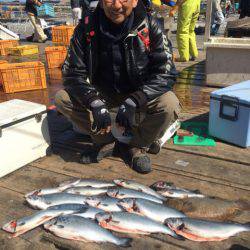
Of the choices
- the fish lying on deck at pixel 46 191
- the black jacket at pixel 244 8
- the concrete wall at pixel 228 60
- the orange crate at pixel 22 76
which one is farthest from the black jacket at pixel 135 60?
the black jacket at pixel 244 8

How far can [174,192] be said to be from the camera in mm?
3027

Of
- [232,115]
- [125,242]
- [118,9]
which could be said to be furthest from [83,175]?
[232,115]

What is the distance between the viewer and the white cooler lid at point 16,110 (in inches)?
134

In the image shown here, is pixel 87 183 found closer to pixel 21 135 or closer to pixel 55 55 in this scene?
pixel 21 135

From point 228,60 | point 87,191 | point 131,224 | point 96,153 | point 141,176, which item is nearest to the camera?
point 131,224

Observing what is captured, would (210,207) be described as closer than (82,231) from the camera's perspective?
No

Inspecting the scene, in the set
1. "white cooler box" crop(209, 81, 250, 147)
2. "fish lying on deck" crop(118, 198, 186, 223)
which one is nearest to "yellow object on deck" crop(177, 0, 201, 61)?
"white cooler box" crop(209, 81, 250, 147)

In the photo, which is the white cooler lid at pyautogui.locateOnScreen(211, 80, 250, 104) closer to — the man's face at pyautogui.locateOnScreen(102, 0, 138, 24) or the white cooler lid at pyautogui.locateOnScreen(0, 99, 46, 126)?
the man's face at pyautogui.locateOnScreen(102, 0, 138, 24)

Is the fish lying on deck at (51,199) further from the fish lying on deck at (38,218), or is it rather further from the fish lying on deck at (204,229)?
the fish lying on deck at (204,229)

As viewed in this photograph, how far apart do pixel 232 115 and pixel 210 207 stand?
Result: 1.51 metres

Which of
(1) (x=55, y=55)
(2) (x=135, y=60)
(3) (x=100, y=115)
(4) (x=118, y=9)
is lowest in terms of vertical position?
(1) (x=55, y=55)

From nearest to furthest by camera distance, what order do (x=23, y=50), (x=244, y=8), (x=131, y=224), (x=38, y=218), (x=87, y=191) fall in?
(x=131, y=224)
(x=38, y=218)
(x=87, y=191)
(x=23, y=50)
(x=244, y=8)

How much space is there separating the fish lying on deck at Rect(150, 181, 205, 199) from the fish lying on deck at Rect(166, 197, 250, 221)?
4cm

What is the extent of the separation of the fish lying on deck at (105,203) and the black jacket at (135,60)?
105 centimetres
